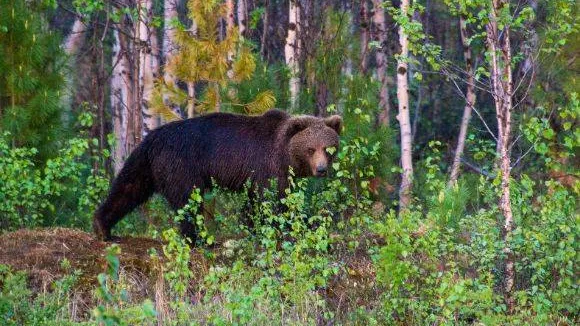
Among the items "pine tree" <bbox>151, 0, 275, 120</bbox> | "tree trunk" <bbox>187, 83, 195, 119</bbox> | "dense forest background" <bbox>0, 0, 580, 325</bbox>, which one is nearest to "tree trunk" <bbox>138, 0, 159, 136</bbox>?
"dense forest background" <bbox>0, 0, 580, 325</bbox>

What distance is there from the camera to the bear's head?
10617 millimetres

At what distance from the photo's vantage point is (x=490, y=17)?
8.52 meters

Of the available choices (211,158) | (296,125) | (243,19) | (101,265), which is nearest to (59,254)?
(101,265)

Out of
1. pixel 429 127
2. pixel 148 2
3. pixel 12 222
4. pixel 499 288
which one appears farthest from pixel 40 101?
pixel 429 127

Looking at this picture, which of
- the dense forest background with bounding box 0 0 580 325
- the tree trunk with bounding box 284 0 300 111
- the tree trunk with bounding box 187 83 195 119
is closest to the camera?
the dense forest background with bounding box 0 0 580 325

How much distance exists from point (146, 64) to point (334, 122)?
4239 millimetres

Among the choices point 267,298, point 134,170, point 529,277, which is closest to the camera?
point 267,298

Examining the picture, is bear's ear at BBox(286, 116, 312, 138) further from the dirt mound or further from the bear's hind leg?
the dirt mound

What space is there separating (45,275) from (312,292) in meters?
2.22

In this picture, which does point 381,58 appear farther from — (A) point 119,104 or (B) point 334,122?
(B) point 334,122

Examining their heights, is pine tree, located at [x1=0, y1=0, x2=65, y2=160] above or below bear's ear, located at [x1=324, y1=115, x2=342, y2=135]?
above

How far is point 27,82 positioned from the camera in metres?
12.4

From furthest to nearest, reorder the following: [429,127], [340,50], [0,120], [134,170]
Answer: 1. [429,127]
2. [340,50]
3. [0,120]
4. [134,170]

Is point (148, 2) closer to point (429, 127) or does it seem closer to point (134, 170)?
point (134, 170)
